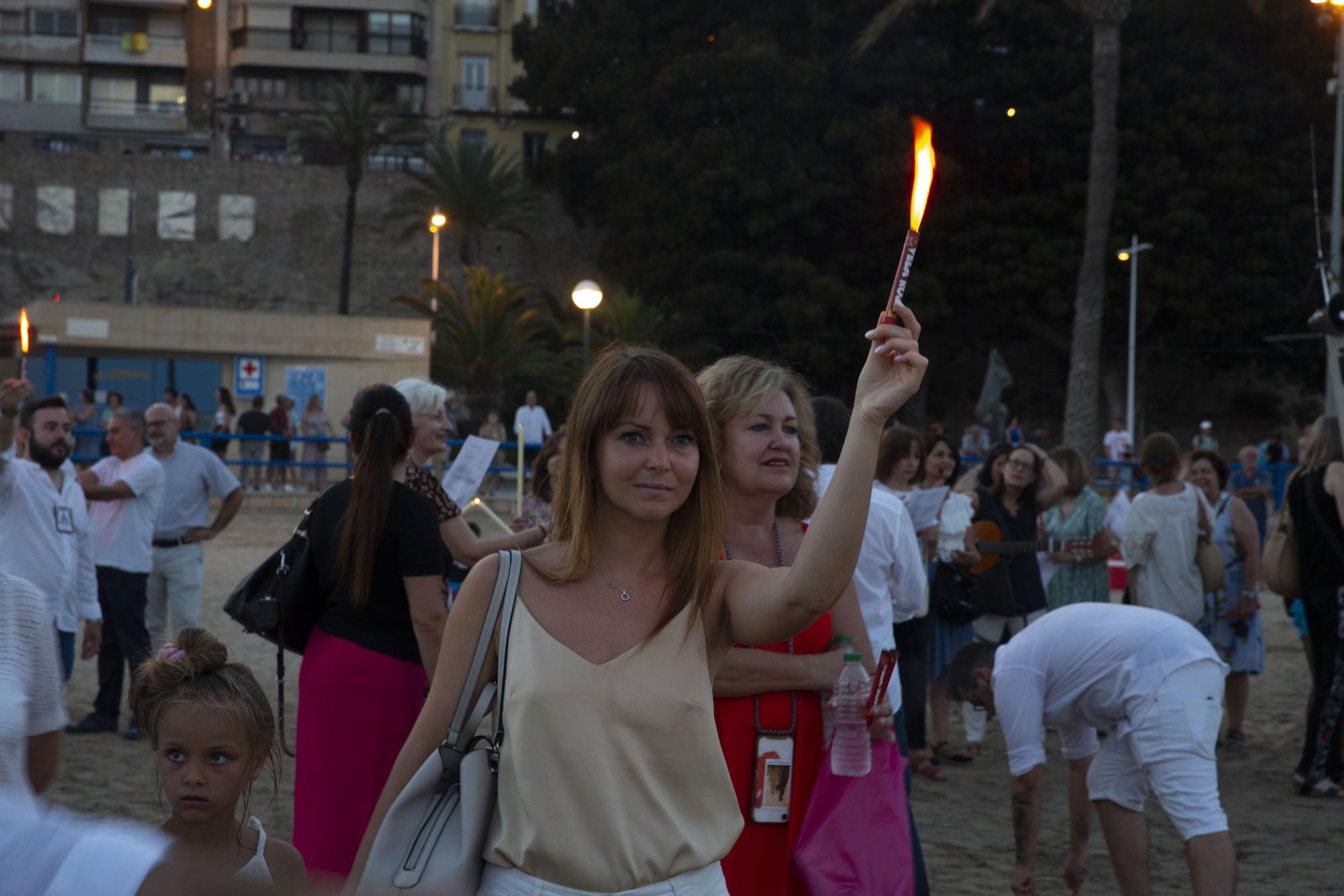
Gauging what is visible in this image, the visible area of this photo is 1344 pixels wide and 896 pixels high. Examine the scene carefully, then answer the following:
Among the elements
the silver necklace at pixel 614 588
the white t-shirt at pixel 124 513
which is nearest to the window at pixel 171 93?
the white t-shirt at pixel 124 513

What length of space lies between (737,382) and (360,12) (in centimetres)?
6128

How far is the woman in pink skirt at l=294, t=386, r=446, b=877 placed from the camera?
4.29 meters

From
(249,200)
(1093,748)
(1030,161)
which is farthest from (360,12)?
(1093,748)

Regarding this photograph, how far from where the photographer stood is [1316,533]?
753cm

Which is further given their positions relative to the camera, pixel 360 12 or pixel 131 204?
pixel 360 12

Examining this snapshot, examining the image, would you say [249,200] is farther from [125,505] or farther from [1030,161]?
[125,505]

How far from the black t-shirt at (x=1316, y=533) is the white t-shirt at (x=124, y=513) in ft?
21.6

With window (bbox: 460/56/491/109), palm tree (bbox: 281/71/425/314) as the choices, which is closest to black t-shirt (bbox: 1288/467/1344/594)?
palm tree (bbox: 281/71/425/314)

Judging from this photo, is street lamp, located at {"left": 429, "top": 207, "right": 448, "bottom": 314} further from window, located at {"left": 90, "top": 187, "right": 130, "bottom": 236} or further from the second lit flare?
the second lit flare

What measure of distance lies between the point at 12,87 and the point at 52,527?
62.4 metres

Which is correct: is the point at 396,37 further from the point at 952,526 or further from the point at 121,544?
the point at 952,526

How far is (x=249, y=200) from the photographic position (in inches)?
1967

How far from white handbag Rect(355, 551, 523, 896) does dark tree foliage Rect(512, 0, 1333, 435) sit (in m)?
36.6

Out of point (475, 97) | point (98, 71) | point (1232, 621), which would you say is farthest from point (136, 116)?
point (1232, 621)
